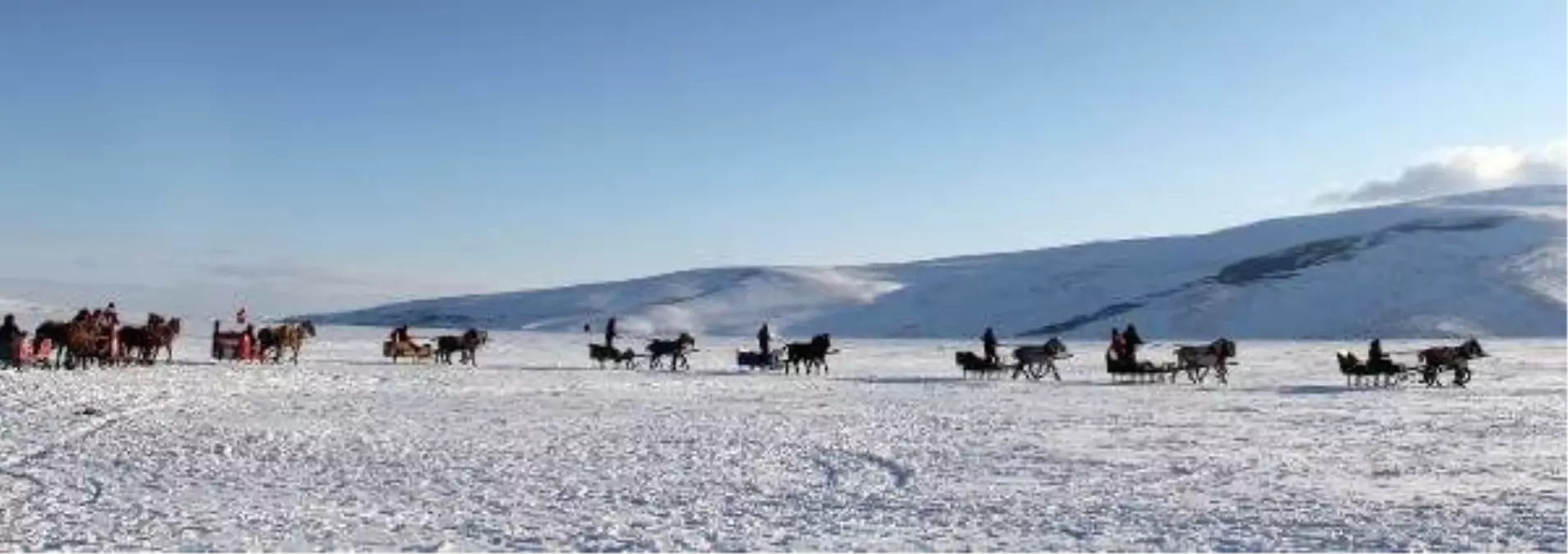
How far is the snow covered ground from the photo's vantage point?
13898 millimetres

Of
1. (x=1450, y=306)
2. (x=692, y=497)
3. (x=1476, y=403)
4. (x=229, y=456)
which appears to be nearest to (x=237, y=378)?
(x=229, y=456)

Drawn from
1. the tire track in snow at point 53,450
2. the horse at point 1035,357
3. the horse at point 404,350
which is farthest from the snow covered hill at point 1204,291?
the tire track in snow at point 53,450

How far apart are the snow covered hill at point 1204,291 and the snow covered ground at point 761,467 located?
81362 millimetres

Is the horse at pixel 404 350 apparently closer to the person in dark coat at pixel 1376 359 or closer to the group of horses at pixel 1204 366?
the group of horses at pixel 1204 366

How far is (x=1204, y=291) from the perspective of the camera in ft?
474

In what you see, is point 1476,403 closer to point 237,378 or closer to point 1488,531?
point 1488,531

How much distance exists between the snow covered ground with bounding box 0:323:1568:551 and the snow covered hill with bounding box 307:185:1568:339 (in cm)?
8136

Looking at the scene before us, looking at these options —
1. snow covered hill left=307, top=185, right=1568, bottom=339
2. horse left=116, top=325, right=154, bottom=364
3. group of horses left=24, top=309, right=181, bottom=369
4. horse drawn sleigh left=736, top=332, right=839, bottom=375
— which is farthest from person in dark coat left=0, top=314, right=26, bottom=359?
snow covered hill left=307, top=185, right=1568, bottom=339

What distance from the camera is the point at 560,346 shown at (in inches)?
2554

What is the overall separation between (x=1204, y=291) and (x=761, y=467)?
132 metres

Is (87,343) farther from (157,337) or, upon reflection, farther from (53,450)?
(53,450)

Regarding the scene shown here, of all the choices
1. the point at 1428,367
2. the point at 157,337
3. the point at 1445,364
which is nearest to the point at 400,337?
the point at 157,337

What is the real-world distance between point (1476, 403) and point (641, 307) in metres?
144

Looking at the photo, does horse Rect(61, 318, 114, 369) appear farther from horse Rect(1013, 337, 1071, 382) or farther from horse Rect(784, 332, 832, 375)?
horse Rect(1013, 337, 1071, 382)
